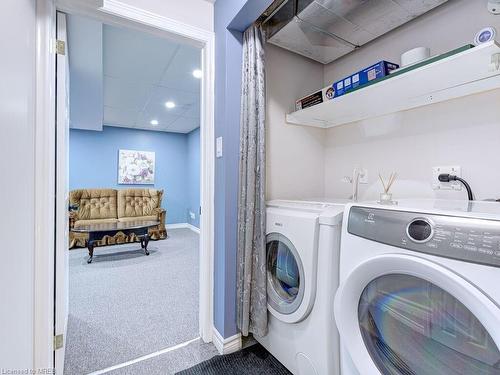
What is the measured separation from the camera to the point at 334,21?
4.95 feet

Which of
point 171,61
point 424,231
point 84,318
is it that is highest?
point 171,61

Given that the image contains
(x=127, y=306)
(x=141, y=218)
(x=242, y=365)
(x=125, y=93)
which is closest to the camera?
(x=242, y=365)

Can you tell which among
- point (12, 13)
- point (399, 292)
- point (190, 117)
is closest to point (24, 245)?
point (12, 13)

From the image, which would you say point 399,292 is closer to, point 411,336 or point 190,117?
point 411,336

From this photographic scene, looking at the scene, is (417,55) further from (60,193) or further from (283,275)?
(60,193)

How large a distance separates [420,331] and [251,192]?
1.00m

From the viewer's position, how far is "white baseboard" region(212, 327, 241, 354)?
153 centimetres

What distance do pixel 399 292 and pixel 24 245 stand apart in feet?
4.72

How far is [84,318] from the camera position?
6.45 ft

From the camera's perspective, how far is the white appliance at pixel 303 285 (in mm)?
1126

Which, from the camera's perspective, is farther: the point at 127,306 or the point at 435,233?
the point at 127,306

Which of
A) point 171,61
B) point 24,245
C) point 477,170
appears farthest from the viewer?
point 171,61

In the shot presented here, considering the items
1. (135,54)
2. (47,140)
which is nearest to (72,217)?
(135,54)

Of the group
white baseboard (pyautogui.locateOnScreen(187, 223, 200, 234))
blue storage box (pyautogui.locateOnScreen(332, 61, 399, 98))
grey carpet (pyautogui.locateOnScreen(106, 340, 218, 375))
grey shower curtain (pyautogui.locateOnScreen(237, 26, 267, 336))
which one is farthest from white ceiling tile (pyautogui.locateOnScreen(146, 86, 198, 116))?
grey carpet (pyautogui.locateOnScreen(106, 340, 218, 375))
